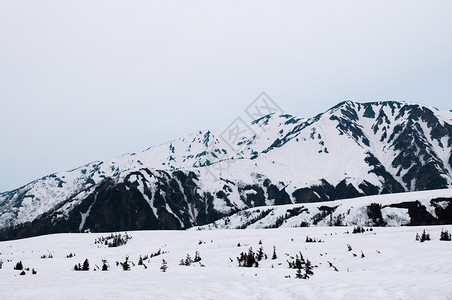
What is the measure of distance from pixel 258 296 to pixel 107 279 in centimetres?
380

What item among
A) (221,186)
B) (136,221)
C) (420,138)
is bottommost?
(136,221)

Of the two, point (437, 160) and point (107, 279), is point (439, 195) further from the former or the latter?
point (437, 160)

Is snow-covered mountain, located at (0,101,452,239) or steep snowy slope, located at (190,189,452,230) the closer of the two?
steep snowy slope, located at (190,189,452,230)

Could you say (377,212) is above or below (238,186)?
below

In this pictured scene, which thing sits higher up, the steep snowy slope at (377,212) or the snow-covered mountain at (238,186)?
the snow-covered mountain at (238,186)

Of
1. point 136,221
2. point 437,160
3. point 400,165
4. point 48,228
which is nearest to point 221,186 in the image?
point 136,221

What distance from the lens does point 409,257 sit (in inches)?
376

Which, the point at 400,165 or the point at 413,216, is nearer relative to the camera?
the point at 413,216

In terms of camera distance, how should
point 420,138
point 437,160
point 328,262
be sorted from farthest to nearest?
point 420,138 → point 437,160 → point 328,262

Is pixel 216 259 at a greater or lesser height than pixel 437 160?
lesser

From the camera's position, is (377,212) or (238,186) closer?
(377,212)

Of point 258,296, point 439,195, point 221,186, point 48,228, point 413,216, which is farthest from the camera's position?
point 221,186

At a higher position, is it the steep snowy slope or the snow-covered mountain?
the snow-covered mountain

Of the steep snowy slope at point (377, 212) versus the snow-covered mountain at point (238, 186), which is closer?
the steep snowy slope at point (377, 212)
